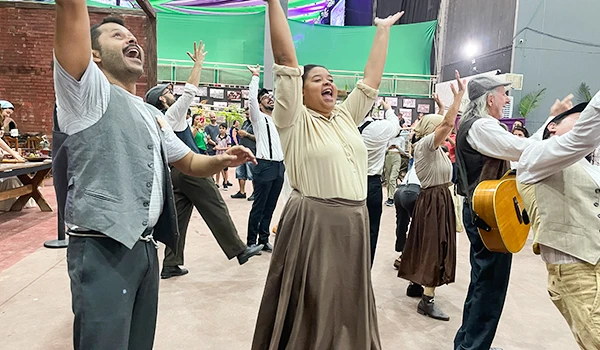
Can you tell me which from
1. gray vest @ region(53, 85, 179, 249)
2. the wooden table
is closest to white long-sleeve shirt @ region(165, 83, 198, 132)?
gray vest @ region(53, 85, 179, 249)

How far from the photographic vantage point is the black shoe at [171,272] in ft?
12.6

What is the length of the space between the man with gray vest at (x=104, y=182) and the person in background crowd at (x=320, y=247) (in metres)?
0.68

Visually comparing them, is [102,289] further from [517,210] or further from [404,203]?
[404,203]

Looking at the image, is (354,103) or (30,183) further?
(30,183)

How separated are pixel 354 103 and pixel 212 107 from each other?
11275mm

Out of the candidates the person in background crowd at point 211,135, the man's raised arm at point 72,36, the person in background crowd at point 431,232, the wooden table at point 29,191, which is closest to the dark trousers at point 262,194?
the person in background crowd at point 431,232

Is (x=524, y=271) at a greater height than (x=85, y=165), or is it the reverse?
(x=85, y=165)

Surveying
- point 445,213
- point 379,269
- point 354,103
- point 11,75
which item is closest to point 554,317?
point 445,213

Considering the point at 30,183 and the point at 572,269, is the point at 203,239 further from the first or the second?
the point at 572,269

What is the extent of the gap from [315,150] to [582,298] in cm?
119

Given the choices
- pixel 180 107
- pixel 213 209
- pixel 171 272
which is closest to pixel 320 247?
pixel 213 209

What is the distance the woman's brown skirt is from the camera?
1992 mm

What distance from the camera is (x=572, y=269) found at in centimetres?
171

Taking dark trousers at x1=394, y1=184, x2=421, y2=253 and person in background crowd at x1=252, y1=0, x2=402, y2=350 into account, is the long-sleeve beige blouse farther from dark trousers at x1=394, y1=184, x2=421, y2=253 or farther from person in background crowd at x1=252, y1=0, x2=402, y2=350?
dark trousers at x1=394, y1=184, x2=421, y2=253
